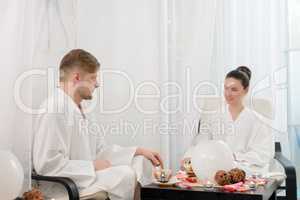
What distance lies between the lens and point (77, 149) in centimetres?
252

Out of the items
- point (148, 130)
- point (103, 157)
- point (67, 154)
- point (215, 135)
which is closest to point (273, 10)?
point (215, 135)

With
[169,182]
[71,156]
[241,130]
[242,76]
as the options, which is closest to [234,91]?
[242,76]

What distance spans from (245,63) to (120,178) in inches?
65.4

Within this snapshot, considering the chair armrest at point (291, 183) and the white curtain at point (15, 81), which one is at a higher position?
the white curtain at point (15, 81)

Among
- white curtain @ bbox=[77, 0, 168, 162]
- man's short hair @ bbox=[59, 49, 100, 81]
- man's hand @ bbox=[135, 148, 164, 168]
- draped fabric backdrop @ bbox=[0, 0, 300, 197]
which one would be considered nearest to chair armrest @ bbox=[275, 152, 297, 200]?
draped fabric backdrop @ bbox=[0, 0, 300, 197]

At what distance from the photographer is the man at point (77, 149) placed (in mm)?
2293

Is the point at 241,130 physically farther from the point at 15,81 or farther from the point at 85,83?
the point at 15,81

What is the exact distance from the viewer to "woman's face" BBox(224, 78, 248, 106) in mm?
3230

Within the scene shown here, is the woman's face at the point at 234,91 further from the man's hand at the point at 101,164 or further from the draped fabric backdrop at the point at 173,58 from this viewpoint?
the man's hand at the point at 101,164

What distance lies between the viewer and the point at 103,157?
282cm

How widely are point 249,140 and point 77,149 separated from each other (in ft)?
4.24

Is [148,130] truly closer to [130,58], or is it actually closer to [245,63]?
[130,58]

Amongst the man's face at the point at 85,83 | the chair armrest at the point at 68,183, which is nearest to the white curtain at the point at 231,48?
the man's face at the point at 85,83

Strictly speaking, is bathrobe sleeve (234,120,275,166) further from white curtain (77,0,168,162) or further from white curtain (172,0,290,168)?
white curtain (77,0,168,162)
